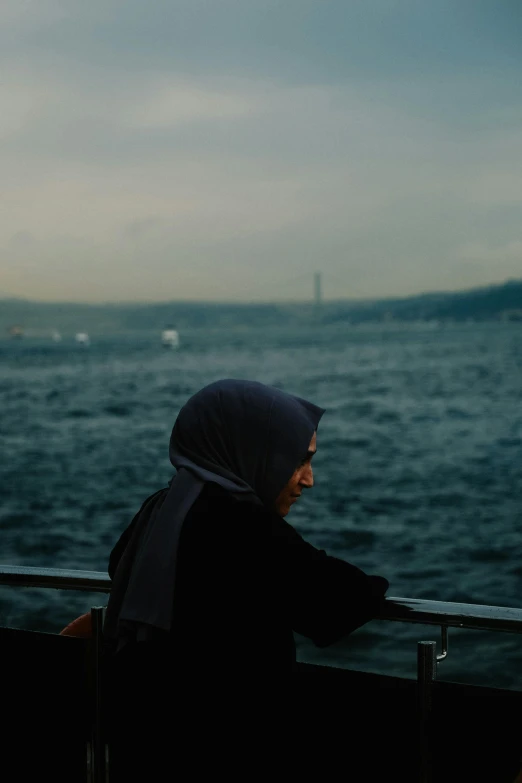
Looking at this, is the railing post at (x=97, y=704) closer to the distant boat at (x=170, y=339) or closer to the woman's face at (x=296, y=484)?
the woman's face at (x=296, y=484)

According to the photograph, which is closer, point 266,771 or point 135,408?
point 266,771

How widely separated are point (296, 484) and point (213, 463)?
7.0 inches

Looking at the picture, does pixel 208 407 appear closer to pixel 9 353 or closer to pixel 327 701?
pixel 327 701

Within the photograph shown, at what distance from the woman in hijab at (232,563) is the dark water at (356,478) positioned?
1.42ft

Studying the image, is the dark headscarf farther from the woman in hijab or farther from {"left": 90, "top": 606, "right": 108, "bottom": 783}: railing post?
{"left": 90, "top": 606, "right": 108, "bottom": 783}: railing post

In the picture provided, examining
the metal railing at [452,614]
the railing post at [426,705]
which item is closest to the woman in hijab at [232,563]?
the metal railing at [452,614]

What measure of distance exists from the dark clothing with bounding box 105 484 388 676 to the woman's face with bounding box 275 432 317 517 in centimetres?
8

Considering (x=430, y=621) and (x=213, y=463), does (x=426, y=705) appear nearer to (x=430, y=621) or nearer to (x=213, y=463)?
(x=430, y=621)

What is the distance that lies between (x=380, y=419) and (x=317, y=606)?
7640 centimetres

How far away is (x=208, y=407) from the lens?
2012mm

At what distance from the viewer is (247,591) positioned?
1922 millimetres

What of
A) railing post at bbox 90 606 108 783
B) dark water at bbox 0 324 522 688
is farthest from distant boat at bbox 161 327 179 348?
railing post at bbox 90 606 108 783

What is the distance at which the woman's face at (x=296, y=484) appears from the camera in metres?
2.04

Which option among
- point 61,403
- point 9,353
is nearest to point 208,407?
point 61,403
